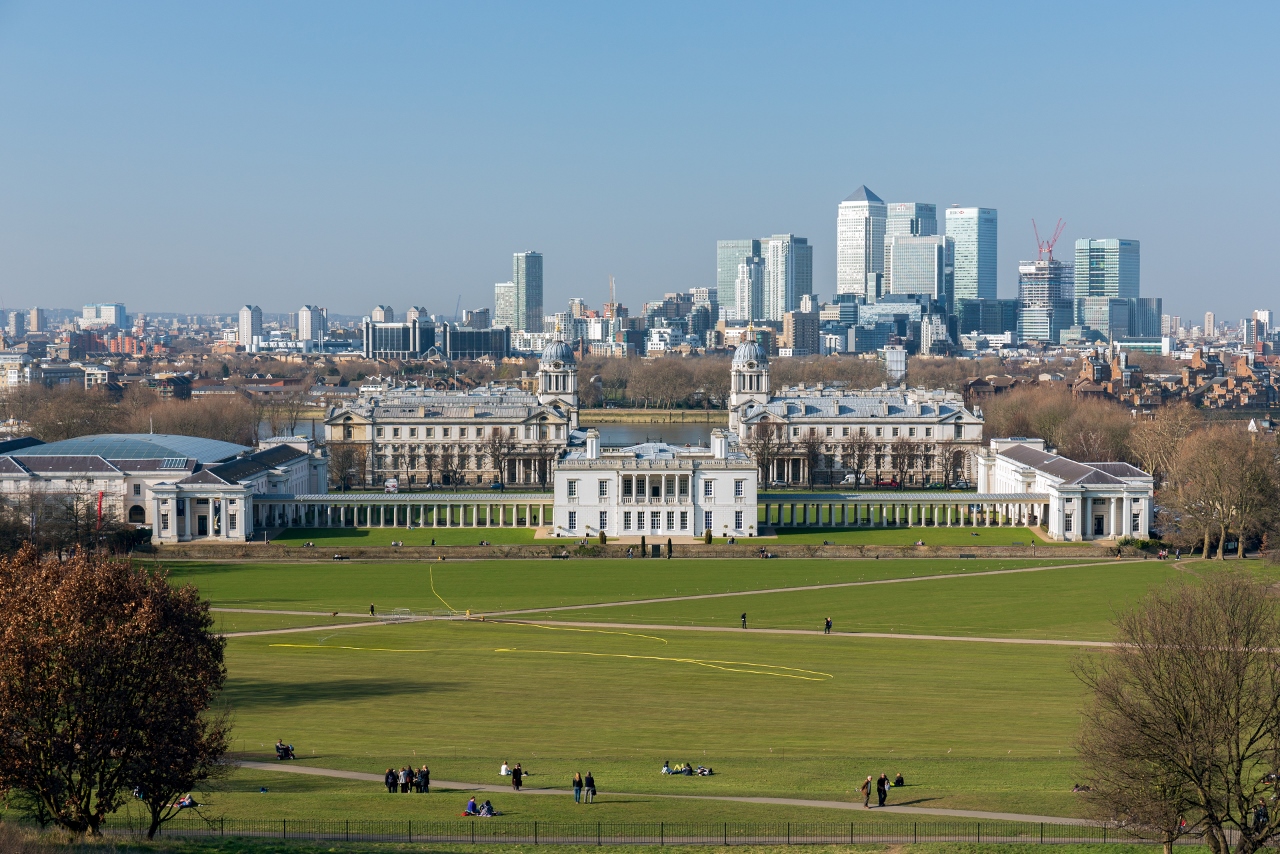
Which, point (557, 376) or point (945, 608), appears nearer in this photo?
point (945, 608)

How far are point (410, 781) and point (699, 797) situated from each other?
6006 mm

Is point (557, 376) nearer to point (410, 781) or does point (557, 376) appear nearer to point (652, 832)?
point (410, 781)

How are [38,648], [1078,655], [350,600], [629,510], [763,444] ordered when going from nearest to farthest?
[38,648] < [1078,655] < [350,600] < [629,510] < [763,444]

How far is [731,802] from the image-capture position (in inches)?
1252

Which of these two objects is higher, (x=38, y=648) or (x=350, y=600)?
(x=38, y=648)

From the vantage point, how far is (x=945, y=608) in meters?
61.6

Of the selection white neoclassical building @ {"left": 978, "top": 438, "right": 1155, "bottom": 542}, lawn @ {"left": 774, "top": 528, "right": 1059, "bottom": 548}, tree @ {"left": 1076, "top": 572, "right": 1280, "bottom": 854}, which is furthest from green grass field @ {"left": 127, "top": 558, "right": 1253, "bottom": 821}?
white neoclassical building @ {"left": 978, "top": 438, "right": 1155, "bottom": 542}

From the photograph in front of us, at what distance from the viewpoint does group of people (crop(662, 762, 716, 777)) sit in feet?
113

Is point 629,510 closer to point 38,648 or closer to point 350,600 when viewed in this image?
point 350,600

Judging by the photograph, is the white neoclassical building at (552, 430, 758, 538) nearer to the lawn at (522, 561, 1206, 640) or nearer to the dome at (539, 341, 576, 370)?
the lawn at (522, 561, 1206, 640)

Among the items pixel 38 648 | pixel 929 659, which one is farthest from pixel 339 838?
pixel 929 659

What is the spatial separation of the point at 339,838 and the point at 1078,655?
1107 inches

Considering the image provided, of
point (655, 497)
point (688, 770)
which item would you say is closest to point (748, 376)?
Answer: point (655, 497)

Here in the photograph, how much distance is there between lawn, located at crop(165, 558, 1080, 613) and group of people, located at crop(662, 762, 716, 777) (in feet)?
90.0
